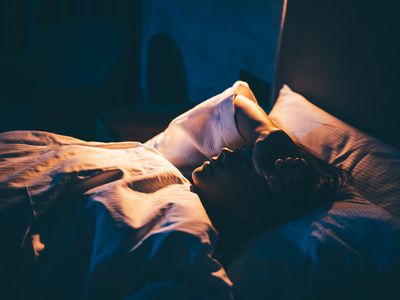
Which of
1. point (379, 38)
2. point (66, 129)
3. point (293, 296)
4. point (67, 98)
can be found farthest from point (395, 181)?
point (67, 98)

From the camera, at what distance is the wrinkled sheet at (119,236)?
926mm

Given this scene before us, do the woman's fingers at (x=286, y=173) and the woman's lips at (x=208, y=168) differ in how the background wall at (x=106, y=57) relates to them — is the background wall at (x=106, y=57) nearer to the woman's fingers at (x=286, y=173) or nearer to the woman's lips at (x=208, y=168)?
the woman's lips at (x=208, y=168)

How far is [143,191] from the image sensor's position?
3.94 feet

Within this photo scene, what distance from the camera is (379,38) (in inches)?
54.9

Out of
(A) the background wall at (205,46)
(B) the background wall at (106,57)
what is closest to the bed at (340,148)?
(A) the background wall at (205,46)

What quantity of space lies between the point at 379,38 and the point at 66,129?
253 centimetres

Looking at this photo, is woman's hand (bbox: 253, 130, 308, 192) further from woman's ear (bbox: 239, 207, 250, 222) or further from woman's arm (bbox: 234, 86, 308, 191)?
woman's ear (bbox: 239, 207, 250, 222)

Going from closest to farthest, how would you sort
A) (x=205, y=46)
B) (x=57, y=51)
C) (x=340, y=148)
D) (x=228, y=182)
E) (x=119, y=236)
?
(x=119, y=236) < (x=228, y=182) < (x=340, y=148) < (x=205, y=46) < (x=57, y=51)

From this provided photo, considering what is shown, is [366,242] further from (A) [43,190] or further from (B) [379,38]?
(A) [43,190]

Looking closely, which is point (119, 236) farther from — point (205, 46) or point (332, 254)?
point (205, 46)

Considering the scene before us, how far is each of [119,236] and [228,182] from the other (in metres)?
0.40

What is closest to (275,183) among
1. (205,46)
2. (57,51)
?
(205,46)

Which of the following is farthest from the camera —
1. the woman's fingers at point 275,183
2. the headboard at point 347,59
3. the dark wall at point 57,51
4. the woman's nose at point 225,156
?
the dark wall at point 57,51

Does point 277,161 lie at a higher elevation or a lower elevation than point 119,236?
higher
